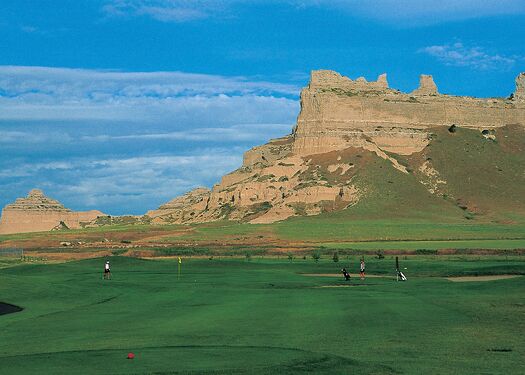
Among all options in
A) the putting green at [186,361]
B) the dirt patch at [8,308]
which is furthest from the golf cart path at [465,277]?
the putting green at [186,361]

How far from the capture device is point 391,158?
179 meters

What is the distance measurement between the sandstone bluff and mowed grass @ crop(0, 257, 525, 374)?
11150 centimetres

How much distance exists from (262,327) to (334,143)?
155075mm

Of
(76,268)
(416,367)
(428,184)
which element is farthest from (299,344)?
(428,184)

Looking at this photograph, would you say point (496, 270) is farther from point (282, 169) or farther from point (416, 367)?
point (282, 169)

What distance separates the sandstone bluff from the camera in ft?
536

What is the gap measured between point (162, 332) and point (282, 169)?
151 m

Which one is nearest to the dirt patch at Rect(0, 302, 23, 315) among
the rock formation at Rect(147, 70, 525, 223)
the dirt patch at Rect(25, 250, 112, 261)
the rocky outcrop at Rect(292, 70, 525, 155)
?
the dirt patch at Rect(25, 250, 112, 261)

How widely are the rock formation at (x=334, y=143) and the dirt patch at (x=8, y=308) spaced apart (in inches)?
4732

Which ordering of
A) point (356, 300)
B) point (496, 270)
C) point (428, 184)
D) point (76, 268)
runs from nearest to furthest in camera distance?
1. point (356, 300)
2. point (496, 270)
3. point (76, 268)
4. point (428, 184)

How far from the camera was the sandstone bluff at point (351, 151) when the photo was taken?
163 metres

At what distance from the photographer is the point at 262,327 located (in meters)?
27.5

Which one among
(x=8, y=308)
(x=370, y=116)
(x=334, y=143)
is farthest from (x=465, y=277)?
(x=370, y=116)

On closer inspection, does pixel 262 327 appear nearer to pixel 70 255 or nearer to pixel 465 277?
pixel 465 277
